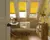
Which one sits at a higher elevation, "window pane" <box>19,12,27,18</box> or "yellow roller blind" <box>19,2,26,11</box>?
"yellow roller blind" <box>19,2,26,11</box>

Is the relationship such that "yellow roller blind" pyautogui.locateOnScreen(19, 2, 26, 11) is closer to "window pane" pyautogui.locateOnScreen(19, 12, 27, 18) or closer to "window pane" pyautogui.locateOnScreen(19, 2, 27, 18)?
"window pane" pyautogui.locateOnScreen(19, 2, 27, 18)

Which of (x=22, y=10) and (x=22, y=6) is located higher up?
→ (x=22, y=6)

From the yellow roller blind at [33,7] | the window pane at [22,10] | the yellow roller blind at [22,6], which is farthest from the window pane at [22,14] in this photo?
the yellow roller blind at [33,7]

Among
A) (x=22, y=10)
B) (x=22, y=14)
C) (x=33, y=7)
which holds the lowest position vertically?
(x=22, y=14)

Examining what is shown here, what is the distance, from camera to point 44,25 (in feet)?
18.6

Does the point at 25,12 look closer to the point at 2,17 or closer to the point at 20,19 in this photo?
the point at 20,19

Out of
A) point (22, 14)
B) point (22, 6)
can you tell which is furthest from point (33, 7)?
point (22, 14)

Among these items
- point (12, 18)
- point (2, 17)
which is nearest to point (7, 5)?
point (2, 17)

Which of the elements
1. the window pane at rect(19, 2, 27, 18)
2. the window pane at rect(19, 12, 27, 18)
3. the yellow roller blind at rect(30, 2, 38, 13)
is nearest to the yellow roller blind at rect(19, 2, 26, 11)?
the window pane at rect(19, 2, 27, 18)

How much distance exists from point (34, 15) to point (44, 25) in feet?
4.69

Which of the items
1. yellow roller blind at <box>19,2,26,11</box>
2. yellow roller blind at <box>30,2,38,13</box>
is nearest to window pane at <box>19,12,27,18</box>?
yellow roller blind at <box>19,2,26,11</box>

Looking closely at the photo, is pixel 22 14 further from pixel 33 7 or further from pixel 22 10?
pixel 33 7

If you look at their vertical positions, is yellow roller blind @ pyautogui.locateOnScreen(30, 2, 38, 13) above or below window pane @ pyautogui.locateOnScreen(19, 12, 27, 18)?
above

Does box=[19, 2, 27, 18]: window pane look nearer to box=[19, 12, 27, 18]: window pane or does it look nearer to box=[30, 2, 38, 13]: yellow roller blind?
box=[19, 12, 27, 18]: window pane
